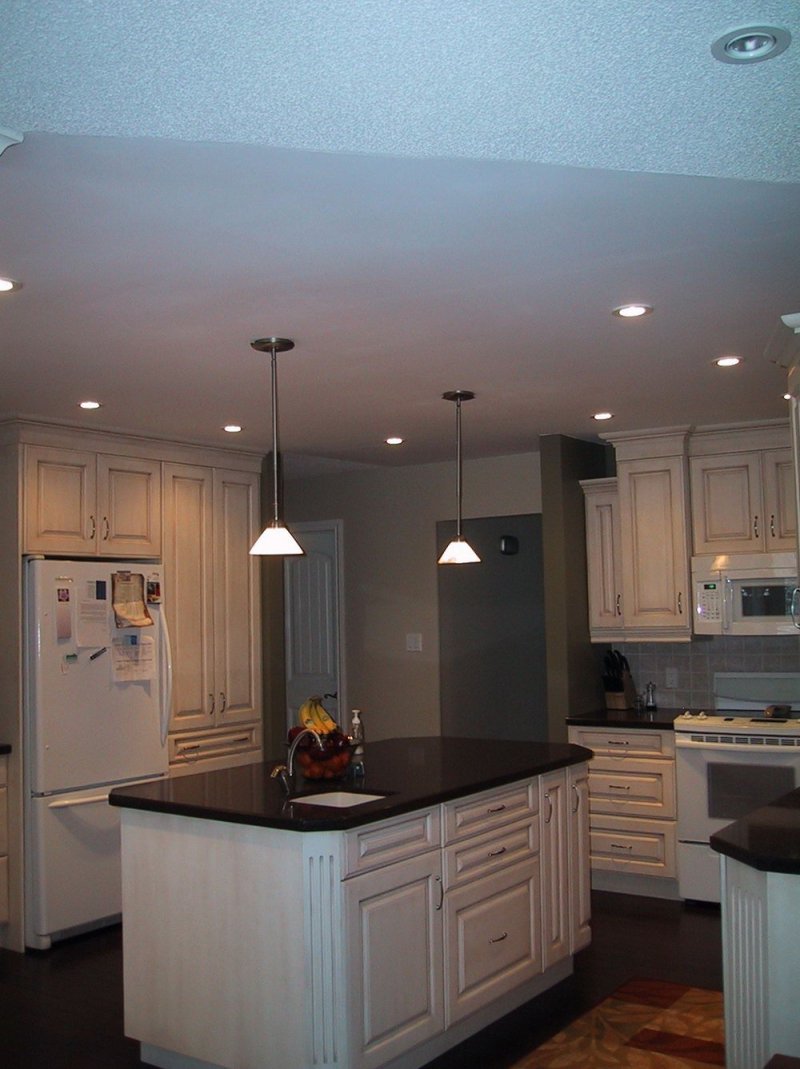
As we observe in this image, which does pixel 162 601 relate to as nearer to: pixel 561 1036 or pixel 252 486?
pixel 252 486

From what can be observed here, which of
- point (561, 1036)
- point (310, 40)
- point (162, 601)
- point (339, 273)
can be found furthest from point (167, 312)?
point (561, 1036)

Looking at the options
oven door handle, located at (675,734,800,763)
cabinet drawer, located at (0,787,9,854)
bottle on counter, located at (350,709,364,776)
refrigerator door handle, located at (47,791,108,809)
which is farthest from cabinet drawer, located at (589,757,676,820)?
cabinet drawer, located at (0,787,9,854)

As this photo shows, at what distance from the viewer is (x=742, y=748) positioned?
5.36 metres

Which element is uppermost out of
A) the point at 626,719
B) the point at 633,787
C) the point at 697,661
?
the point at 697,661

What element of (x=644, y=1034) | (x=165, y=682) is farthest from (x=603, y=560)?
(x=644, y=1034)

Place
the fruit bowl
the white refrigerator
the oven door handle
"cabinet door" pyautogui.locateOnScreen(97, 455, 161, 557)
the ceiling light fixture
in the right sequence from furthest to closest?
1. "cabinet door" pyautogui.locateOnScreen(97, 455, 161, 557)
2. the oven door handle
3. the white refrigerator
4. the fruit bowl
5. the ceiling light fixture

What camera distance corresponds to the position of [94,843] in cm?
511

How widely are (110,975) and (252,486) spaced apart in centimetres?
274

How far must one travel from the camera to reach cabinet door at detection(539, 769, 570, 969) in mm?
4223

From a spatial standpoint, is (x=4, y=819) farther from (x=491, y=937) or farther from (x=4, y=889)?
(x=491, y=937)

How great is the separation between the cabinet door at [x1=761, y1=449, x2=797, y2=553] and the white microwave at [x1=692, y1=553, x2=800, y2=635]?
8 centimetres

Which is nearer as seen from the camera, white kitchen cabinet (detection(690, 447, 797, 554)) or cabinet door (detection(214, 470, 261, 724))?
white kitchen cabinet (detection(690, 447, 797, 554))

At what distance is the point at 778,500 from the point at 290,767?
3155 millimetres

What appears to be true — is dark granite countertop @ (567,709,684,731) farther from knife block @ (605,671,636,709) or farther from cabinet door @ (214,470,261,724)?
cabinet door @ (214,470,261,724)
